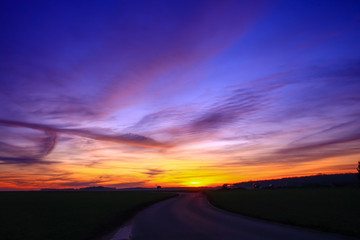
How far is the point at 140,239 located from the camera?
587 inches

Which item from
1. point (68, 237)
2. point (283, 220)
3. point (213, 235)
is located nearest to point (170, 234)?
point (213, 235)

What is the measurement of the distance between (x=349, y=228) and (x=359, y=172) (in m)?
150

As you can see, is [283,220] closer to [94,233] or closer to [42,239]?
[94,233]

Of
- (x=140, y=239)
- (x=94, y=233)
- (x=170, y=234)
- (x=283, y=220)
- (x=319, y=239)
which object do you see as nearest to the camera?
(x=319, y=239)

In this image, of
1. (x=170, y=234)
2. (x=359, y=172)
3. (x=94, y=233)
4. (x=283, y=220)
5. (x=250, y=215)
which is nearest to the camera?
(x=170, y=234)

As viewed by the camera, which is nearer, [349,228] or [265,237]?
[265,237]

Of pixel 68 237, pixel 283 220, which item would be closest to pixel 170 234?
pixel 68 237

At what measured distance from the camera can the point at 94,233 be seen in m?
18.3

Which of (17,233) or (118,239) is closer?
(118,239)

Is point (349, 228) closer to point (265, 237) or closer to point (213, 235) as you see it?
point (265, 237)

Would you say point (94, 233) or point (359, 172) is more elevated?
point (359, 172)

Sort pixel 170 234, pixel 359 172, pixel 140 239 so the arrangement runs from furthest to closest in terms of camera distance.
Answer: pixel 359 172 < pixel 170 234 < pixel 140 239

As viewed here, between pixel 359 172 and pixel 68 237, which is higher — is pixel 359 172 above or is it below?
above

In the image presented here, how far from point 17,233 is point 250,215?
64.7 ft
